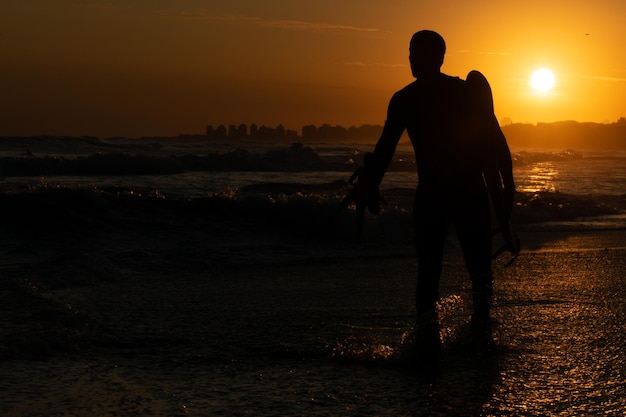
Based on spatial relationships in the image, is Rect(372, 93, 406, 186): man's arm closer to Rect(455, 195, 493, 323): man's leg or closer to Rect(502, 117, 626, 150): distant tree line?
Rect(455, 195, 493, 323): man's leg

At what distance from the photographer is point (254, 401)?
3918mm

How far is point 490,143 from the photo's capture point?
16.1 ft

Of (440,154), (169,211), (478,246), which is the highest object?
(440,154)

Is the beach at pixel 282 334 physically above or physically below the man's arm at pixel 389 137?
below

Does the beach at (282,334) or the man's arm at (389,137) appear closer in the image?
the beach at (282,334)

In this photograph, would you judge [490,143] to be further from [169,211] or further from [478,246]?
[169,211]

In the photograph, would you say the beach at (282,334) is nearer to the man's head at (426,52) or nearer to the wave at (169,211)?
the wave at (169,211)

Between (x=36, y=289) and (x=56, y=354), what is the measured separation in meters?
2.33

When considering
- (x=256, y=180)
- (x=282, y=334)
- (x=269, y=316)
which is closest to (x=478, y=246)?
(x=282, y=334)

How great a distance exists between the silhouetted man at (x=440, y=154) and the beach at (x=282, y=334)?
0.50 meters

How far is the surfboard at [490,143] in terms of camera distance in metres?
4.88

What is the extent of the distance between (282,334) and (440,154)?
158 centimetres

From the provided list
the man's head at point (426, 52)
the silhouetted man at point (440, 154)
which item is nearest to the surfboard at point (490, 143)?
the silhouetted man at point (440, 154)

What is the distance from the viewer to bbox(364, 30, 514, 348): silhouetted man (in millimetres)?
4914
